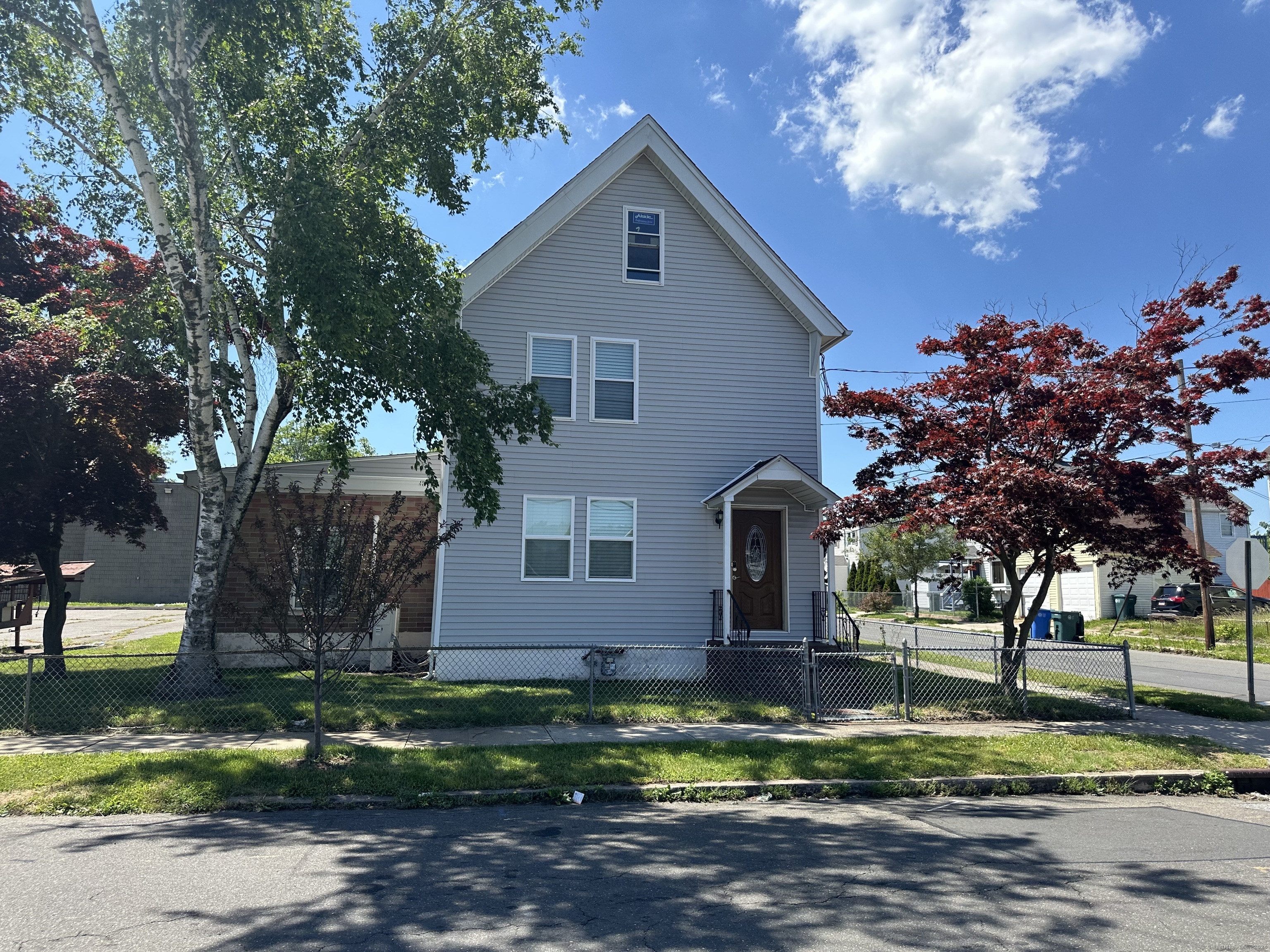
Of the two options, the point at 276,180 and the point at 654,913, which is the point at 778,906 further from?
the point at 276,180

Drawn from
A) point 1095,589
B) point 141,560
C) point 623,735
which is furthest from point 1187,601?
point 141,560

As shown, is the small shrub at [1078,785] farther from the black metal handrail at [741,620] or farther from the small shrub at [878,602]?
the small shrub at [878,602]

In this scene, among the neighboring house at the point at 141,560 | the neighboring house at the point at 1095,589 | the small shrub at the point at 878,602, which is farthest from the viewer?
the small shrub at the point at 878,602

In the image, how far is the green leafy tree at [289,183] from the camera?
1062cm

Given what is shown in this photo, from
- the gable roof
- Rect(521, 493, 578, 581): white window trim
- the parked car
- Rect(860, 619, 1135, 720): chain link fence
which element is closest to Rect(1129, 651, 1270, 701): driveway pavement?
Rect(860, 619, 1135, 720): chain link fence

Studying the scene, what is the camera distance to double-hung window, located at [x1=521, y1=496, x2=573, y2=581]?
45.8 feet

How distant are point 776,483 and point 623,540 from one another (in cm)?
290

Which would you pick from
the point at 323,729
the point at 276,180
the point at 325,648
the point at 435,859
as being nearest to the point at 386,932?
the point at 435,859

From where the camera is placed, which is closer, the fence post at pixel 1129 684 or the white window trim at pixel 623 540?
the fence post at pixel 1129 684

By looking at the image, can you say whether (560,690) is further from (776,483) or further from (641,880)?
(641,880)

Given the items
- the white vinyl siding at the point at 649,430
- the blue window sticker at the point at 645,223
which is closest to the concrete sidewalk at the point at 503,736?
the white vinyl siding at the point at 649,430

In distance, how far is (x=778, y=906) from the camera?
15.5 ft

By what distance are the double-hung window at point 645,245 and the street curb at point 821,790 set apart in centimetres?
988

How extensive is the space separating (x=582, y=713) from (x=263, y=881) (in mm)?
5437
